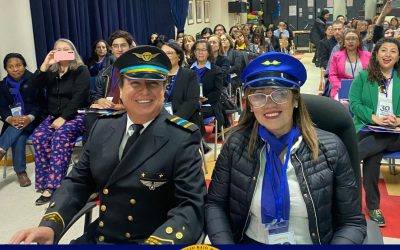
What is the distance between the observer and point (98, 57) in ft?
20.4

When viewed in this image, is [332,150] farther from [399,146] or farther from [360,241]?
[399,146]

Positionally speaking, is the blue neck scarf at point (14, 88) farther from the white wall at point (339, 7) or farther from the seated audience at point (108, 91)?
the white wall at point (339, 7)

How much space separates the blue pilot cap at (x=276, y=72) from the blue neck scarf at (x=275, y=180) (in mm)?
184

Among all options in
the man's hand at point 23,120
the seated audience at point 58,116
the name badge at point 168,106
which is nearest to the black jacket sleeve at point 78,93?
the seated audience at point 58,116

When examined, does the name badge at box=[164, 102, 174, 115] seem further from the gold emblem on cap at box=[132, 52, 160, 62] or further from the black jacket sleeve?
the gold emblem on cap at box=[132, 52, 160, 62]

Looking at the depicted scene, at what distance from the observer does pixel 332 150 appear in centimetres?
169

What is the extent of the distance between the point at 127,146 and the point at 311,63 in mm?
12393

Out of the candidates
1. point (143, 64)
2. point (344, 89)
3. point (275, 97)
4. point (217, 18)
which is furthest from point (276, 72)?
point (217, 18)

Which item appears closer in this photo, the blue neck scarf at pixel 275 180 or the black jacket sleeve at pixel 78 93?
the blue neck scarf at pixel 275 180

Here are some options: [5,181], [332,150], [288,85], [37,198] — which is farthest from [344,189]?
[5,181]

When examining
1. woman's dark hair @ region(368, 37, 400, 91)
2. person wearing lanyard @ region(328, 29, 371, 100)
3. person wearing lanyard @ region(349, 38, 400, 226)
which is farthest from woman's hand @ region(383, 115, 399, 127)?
person wearing lanyard @ region(328, 29, 371, 100)

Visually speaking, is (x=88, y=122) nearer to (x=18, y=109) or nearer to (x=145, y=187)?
(x=18, y=109)

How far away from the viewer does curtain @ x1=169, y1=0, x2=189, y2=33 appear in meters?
9.41

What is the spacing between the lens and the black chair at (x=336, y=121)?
1.82m
